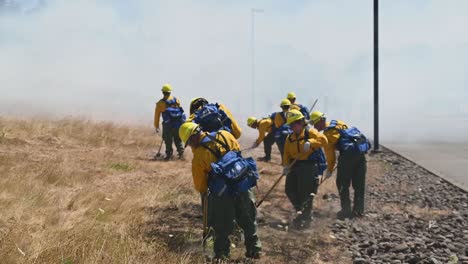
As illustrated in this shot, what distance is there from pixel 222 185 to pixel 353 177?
10.7 ft

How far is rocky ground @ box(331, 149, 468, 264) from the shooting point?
559cm

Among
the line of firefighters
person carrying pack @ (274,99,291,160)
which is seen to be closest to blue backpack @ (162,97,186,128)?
person carrying pack @ (274,99,291,160)

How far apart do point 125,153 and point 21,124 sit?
3.43 m

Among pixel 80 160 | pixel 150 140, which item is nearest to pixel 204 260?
pixel 80 160

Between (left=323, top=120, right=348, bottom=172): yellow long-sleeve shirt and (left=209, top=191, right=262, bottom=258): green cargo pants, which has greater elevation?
(left=323, top=120, right=348, bottom=172): yellow long-sleeve shirt

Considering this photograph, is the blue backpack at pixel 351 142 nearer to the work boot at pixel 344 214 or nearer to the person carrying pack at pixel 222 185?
the work boot at pixel 344 214

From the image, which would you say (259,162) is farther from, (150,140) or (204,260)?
(204,260)

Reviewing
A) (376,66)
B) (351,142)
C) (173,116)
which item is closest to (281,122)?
(173,116)

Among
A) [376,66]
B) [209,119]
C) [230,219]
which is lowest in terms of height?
[230,219]

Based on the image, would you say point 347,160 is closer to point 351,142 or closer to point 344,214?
point 351,142

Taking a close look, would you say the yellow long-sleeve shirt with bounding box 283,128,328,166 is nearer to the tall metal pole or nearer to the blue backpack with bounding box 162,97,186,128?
the blue backpack with bounding box 162,97,186,128

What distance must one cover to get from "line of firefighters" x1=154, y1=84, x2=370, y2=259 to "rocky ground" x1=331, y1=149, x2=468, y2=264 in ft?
1.99

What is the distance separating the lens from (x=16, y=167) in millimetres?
8352

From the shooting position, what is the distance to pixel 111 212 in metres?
6.22
